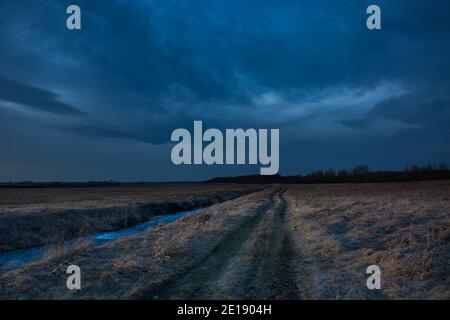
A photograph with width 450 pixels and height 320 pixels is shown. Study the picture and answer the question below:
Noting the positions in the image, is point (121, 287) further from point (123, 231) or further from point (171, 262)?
point (123, 231)

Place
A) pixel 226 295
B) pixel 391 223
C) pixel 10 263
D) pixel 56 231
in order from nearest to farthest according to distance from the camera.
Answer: pixel 226 295
pixel 10 263
pixel 391 223
pixel 56 231

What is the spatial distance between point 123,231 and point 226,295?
22.4 m

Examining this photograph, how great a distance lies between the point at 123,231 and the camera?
100ft

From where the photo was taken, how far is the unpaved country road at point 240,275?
1028 cm

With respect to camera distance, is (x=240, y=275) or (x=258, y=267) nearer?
(x=240, y=275)

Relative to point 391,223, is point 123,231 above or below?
below

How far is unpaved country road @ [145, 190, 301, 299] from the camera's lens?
10.3 meters

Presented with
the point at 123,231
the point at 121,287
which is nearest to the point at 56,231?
the point at 123,231

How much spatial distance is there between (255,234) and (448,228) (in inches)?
371

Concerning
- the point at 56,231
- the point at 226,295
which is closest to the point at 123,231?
the point at 56,231

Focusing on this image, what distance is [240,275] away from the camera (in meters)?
12.0
